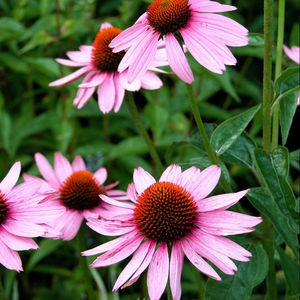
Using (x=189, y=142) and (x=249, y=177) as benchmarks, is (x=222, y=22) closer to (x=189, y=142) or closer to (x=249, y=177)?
(x=189, y=142)

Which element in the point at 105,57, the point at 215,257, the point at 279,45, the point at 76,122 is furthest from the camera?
the point at 76,122

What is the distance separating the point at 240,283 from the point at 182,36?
1.28 ft

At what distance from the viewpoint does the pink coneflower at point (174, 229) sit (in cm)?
99

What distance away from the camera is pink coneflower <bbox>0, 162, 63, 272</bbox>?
1.05m

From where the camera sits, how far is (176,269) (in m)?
0.99

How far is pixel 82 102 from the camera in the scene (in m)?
1.38

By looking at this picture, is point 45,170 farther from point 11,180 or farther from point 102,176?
point 11,180

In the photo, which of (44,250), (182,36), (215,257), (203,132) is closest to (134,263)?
(215,257)

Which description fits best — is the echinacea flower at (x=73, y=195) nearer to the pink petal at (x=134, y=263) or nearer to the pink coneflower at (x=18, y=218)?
the pink coneflower at (x=18, y=218)

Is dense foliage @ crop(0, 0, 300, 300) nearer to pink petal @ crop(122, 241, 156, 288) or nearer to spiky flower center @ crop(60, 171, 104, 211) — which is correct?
spiky flower center @ crop(60, 171, 104, 211)

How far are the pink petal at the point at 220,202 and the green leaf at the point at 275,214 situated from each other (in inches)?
3.6

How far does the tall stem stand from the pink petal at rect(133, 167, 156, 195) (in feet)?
0.68

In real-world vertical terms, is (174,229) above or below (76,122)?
above

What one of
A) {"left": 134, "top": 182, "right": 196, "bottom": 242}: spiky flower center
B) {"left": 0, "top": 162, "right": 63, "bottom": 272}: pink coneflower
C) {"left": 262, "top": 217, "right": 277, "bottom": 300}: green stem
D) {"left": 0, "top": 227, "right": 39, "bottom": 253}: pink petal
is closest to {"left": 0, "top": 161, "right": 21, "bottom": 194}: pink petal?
{"left": 0, "top": 162, "right": 63, "bottom": 272}: pink coneflower
